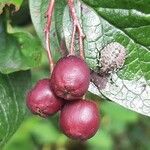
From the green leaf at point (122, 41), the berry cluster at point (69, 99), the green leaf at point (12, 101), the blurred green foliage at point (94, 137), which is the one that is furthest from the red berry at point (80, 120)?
the blurred green foliage at point (94, 137)

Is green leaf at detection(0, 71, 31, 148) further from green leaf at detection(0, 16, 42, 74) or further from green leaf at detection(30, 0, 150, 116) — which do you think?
green leaf at detection(30, 0, 150, 116)

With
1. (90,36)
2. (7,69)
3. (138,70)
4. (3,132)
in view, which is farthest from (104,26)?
(3,132)

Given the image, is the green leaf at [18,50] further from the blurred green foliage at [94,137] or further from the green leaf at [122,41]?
the blurred green foliage at [94,137]

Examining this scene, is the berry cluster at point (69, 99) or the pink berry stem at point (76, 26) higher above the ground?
the pink berry stem at point (76, 26)

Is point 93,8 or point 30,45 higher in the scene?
point 93,8

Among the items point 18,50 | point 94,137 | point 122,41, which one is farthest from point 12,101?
point 94,137

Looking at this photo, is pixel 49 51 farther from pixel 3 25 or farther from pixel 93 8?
pixel 3 25

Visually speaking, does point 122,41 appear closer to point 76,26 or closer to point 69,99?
point 76,26

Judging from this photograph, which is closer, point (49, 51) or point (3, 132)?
point (49, 51)
